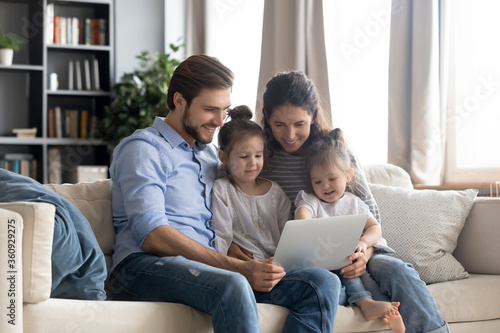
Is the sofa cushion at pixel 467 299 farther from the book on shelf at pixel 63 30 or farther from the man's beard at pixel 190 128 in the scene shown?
the book on shelf at pixel 63 30

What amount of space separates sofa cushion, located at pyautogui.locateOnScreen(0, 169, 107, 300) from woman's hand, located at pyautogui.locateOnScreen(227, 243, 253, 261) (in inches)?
17.7

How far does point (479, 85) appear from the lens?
336 cm

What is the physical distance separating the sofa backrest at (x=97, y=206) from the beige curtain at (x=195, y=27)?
321cm

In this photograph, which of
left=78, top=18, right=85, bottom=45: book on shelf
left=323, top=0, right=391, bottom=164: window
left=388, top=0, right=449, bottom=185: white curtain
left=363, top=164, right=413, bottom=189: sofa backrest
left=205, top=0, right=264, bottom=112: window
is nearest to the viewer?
left=363, top=164, right=413, bottom=189: sofa backrest

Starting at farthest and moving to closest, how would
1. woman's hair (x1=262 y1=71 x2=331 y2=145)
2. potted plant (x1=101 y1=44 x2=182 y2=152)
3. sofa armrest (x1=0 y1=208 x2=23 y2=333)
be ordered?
potted plant (x1=101 y1=44 x2=182 y2=152) < woman's hair (x1=262 y1=71 x2=331 y2=145) < sofa armrest (x1=0 y1=208 x2=23 y2=333)

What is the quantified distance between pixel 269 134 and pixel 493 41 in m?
1.67

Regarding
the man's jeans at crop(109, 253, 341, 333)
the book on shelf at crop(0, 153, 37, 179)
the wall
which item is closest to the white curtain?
the man's jeans at crop(109, 253, 341, 333)

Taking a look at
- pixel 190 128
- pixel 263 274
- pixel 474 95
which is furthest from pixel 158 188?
pixel 474 95

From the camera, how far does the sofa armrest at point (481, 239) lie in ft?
7.40

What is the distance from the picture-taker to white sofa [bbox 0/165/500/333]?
1.54m

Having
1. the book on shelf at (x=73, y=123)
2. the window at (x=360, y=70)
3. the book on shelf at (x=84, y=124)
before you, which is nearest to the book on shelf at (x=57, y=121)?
the book on shelf at (x=73, y=123)

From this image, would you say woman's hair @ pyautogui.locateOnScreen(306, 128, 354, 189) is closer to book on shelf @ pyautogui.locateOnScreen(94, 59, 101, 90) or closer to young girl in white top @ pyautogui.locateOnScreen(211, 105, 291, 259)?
young girl in white top @ pyautogui.locateOnScreen(211, 105, 291, 259)

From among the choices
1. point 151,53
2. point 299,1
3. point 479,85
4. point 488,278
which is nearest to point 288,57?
point 299,1

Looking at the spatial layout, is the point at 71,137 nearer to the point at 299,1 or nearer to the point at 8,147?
the point at 8,147
